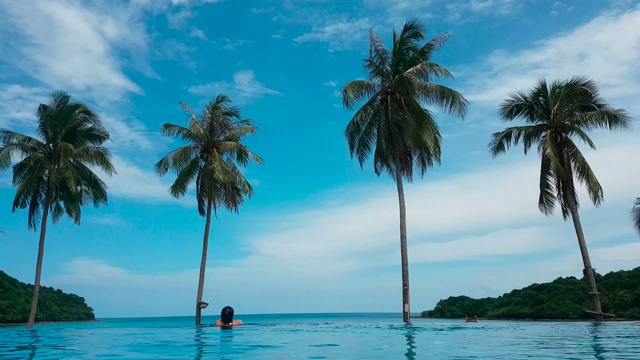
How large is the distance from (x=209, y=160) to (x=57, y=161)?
8.63 metres

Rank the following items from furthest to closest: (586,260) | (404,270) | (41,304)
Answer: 1. (41,304)
2. (586,260)
3. (404,270)

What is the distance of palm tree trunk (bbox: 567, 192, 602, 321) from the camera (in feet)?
94.1

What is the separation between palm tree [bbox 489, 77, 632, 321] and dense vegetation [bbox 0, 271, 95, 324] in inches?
1675

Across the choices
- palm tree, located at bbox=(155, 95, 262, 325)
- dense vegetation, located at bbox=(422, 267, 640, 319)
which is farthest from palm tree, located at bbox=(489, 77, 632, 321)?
palm tree, located at bbox=(155, 95, 262, 325)

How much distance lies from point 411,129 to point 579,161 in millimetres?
10210

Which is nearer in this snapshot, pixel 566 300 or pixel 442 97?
pixel 442 97

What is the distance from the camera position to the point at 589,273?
94.9 feet

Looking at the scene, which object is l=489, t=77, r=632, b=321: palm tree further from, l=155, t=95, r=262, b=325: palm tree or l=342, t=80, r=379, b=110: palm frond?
l=155, t=95, r=262, b=325: palm tree

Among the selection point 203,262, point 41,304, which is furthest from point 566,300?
point 41,304

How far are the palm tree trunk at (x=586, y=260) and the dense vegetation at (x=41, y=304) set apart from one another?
4481 cm

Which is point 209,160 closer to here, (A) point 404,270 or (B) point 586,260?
(A) point 404,270

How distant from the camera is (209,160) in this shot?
31797 millimetres

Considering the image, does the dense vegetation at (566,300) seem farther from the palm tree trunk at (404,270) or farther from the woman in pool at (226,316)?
the woman in pool at (226,316)

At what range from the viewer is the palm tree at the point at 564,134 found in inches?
1161
